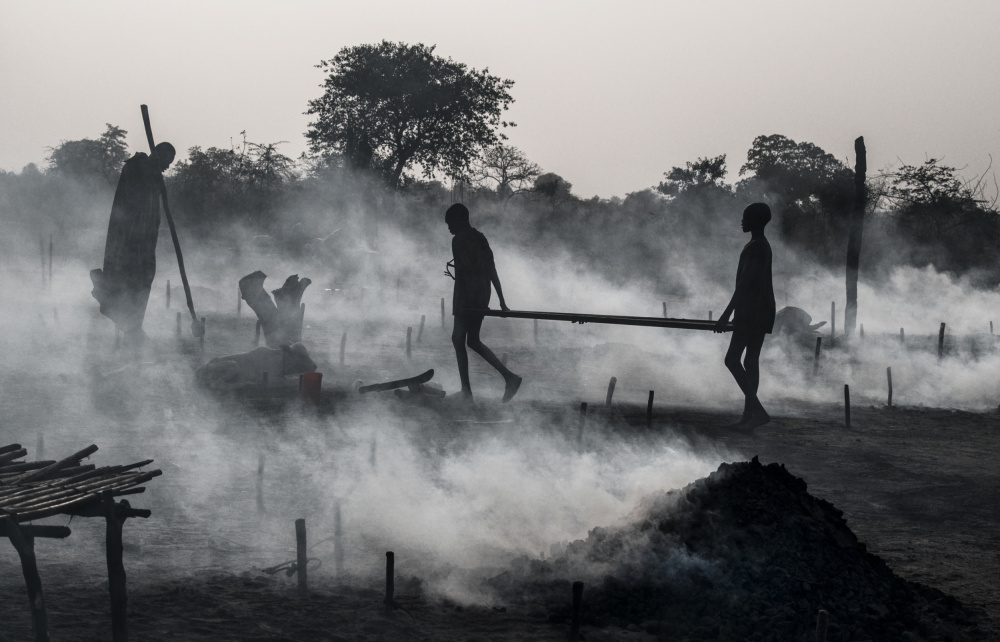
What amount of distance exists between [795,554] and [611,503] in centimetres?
160

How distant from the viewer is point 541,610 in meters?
4.68

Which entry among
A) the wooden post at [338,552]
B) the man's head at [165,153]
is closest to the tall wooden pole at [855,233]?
the man's head at [165,153]

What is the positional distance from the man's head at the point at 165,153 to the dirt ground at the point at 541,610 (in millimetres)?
3750

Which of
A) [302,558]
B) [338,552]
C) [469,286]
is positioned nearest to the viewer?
[302,558]

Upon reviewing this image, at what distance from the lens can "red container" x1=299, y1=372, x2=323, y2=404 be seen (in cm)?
1044

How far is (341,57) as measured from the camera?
3416 centimetres

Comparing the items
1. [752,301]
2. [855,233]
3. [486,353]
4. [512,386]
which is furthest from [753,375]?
[855,233]

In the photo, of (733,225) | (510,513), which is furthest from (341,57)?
(510,513)

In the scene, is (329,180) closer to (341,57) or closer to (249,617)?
(341,57)

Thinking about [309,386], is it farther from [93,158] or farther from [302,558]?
[93,158]

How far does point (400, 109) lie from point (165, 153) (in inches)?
908

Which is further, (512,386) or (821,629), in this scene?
(512,386)

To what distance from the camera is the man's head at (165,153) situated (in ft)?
36.9

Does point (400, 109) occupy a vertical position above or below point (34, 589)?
above
